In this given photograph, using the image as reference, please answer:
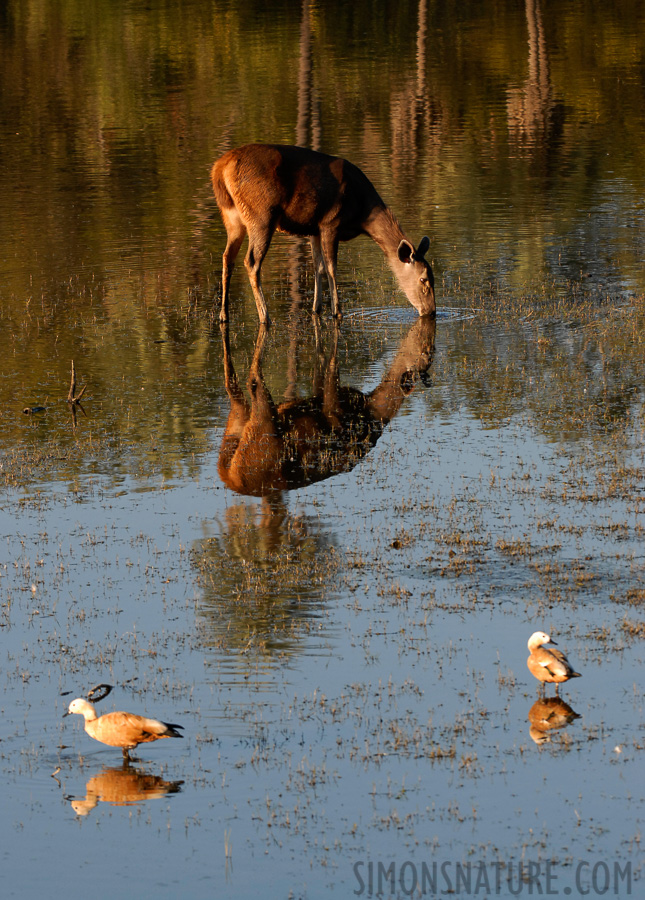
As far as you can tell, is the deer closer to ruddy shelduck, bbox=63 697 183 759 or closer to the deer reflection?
the deer reflection

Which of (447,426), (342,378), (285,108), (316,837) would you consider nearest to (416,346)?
(342,378)

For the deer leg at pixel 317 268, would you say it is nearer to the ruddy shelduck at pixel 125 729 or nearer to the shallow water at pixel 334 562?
the shallow water at pixel 334 562

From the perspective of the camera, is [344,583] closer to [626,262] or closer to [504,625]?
[504,625]

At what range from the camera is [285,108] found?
4103 cm

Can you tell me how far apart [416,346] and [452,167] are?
14890mm

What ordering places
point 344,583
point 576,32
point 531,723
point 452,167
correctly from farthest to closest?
point 576,32 → point 452,167 → point 344,583 → point 531,723

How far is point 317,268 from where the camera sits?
18.9m

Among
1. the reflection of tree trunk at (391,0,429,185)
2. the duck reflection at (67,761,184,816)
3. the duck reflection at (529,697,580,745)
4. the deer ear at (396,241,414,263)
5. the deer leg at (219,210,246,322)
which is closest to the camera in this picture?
the duck reflection at (67,761,184,816)

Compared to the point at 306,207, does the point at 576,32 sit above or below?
below

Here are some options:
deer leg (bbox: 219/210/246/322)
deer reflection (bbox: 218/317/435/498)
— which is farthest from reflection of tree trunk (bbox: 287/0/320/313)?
deer reflection (bbox: 218/317/435/498)

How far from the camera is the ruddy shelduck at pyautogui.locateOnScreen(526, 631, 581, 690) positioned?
8109 mm

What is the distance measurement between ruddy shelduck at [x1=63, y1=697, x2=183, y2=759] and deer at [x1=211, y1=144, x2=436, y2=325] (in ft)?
35.3

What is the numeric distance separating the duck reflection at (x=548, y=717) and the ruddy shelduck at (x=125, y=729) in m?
1.95

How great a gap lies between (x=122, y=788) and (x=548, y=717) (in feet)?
7.84
